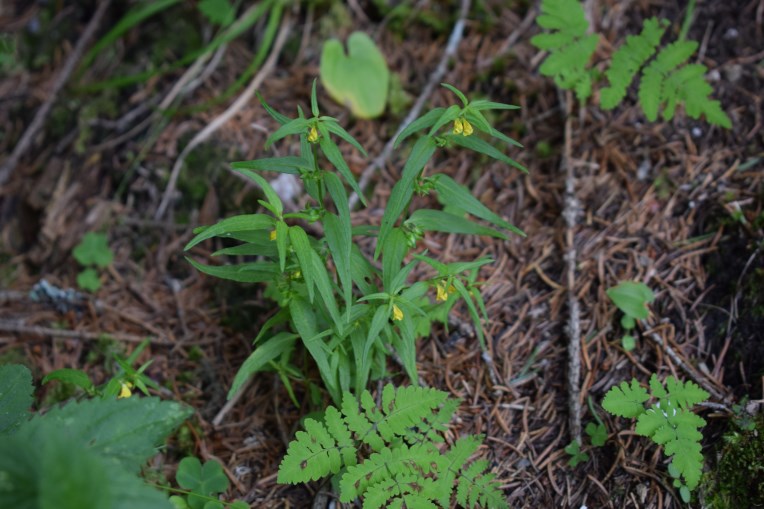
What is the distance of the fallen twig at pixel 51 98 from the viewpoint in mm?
4281

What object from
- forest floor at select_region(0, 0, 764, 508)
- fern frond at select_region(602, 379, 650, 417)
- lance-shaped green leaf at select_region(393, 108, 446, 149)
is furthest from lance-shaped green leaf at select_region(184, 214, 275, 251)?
fern frond at select_region(602, 379, 650, 417)

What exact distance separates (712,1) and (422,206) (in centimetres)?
221

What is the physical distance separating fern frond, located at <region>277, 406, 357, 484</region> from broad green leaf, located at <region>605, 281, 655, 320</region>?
1442mm

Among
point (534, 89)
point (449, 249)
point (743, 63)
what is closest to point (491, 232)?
point (449, 249)

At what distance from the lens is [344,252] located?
7.47ft

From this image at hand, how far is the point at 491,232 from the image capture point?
2510mm

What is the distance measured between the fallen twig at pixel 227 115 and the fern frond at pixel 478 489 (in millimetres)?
2520

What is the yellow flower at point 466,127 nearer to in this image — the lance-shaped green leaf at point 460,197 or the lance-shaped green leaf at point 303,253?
the lance-shaped green leaf at point 460,197

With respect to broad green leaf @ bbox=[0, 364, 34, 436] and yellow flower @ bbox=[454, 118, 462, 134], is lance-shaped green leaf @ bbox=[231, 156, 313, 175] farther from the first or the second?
broad green leaf @ bbox=[0, 364, 34, 436]

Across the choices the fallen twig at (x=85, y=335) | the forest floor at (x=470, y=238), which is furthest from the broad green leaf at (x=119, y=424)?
the fallen twig at (x=85, y=335)

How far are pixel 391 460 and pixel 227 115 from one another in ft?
8.50

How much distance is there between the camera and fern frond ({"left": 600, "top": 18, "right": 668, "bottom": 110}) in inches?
126

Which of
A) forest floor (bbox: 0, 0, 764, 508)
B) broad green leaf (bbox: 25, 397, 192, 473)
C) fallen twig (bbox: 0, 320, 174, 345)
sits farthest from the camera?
fallen twig (bbox: 0, 320, 174, 345)

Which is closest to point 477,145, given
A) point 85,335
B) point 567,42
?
point 567,42
